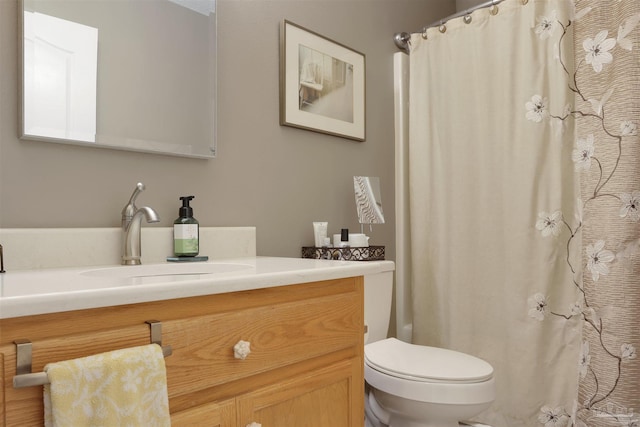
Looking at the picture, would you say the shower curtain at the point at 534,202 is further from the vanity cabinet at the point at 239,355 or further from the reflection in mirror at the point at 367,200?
the vanity cabinet at the point at 239,355

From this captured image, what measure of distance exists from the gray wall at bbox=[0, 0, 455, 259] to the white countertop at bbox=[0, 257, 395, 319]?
23cm

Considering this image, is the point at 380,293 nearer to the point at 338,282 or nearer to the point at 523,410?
the point at 338,282

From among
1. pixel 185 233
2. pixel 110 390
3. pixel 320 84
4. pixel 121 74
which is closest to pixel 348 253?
pixel 185 233

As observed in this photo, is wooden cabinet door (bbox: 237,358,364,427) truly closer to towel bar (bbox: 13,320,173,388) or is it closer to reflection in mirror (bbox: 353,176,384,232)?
towel bar (bbox: 13,320,173,388)

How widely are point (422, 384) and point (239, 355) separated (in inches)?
30.4

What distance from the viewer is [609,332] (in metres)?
1.69

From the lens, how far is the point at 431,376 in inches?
56.9

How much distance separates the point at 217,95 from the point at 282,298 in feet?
2.80

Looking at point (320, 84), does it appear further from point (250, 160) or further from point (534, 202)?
point (534, 202)

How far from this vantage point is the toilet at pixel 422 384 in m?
1.42

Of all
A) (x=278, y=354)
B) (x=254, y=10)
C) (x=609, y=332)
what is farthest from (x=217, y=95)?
(x=609, y=332)

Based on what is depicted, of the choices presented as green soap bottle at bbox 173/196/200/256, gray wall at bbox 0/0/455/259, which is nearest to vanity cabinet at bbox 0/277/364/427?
green soap bottle at bbox 173/196/200/256

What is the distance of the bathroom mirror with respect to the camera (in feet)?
3.87

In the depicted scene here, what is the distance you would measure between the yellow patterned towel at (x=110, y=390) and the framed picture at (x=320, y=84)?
122cm
